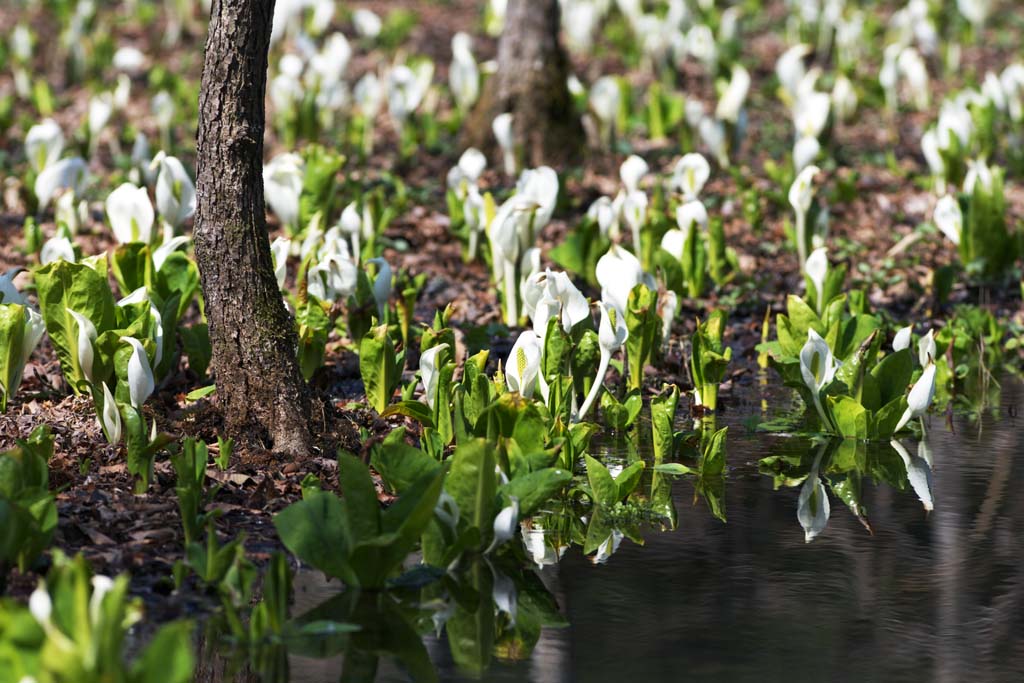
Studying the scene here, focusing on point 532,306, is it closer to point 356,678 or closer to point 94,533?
point 94,533

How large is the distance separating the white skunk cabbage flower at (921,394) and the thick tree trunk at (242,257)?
6.23 feet

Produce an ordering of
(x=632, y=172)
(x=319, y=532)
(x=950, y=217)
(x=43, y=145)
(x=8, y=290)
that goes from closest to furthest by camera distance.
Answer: (x=319, y=532)
(x=8, y=290)
(x=632, y=172)
(x=950, y=217)
(x=43, y=145)

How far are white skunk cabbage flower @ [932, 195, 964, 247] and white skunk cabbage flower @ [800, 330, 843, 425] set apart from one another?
210cm

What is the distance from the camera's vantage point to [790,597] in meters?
3.39

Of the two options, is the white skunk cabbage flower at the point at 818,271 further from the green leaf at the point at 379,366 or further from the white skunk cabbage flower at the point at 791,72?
the white skunk cabbage flower at the point at 791,72

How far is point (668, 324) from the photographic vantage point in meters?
5.51

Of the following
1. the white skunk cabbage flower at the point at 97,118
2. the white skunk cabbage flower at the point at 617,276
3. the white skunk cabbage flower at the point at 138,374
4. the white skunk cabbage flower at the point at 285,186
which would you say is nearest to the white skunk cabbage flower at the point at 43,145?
the white skunk cabbage flower at the point at 97,118

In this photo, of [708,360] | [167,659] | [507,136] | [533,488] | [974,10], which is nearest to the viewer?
[167,659]

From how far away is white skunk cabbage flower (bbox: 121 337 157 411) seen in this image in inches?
160

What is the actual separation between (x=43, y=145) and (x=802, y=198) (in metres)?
3.65

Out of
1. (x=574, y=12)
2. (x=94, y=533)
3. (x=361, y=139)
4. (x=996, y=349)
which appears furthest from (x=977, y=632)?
(x=574, y=12)

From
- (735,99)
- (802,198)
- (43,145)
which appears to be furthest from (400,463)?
(735,99)

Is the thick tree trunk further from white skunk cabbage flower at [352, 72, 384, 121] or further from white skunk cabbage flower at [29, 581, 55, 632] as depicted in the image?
white skunk cabbage flower at [352, 72, 384, 121]

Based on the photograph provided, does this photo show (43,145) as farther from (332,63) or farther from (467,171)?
(332,63)
